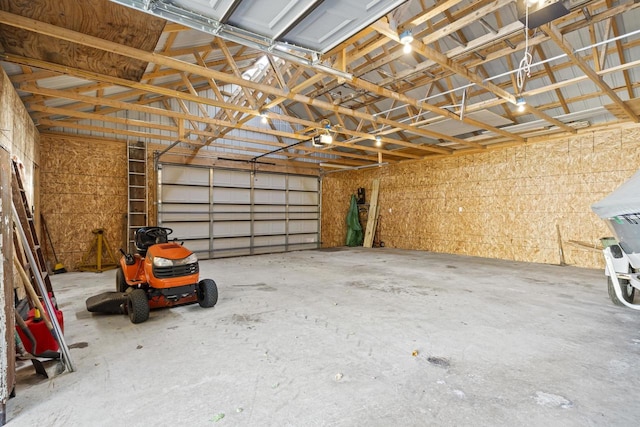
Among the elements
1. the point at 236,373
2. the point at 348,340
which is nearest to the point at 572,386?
the point at 348,340

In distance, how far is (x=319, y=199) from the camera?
1159 centimetres

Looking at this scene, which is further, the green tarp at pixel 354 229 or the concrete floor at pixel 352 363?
the green tarp at pixel 354 229

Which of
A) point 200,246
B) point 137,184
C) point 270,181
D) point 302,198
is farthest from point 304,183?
point 137,184

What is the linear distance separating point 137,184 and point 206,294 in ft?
17.6

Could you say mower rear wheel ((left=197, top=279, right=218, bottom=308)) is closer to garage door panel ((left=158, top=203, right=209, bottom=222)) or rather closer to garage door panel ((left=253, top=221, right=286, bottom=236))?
garage door panel ((left=158, top=203, right=209, bottom=222))

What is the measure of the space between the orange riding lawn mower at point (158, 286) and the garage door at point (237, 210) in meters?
4.76

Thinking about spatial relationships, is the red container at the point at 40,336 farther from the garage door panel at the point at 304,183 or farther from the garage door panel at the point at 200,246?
the garage door panel at the point at 304,183

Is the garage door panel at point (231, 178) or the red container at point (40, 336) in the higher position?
the garage door panel at point (231, 178)

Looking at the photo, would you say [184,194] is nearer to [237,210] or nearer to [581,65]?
[237,210]

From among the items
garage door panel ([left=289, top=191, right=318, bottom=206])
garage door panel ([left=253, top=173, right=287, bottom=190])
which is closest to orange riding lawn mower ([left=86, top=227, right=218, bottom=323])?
garage door panel ([left=253, top=173, right=287, bottom=190])

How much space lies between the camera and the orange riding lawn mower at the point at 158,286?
356 centimetres

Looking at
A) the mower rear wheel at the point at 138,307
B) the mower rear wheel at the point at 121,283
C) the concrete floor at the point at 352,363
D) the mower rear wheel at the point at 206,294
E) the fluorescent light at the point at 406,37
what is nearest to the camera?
the concrete floor at the point at 352,363

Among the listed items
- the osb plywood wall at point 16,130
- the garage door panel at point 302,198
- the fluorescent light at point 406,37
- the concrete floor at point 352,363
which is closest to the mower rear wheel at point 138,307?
the concrete floor at point 352,363

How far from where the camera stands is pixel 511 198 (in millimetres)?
8273
